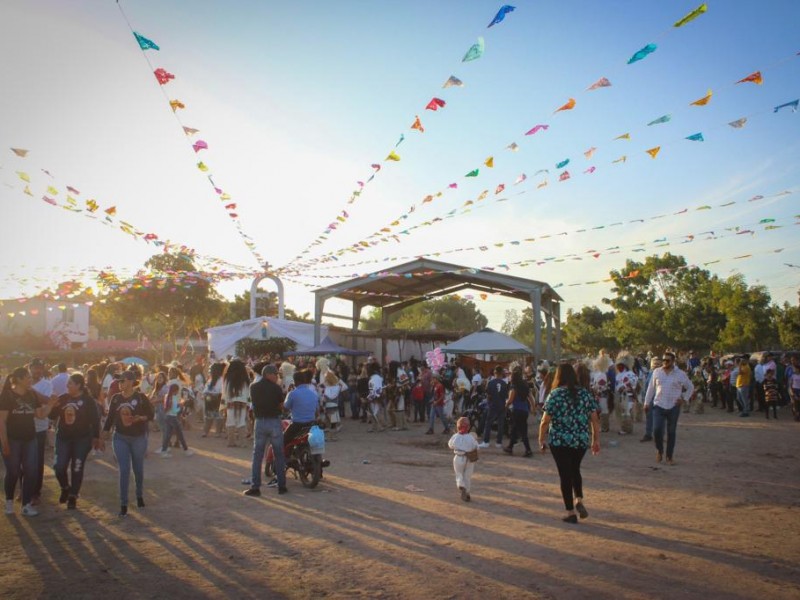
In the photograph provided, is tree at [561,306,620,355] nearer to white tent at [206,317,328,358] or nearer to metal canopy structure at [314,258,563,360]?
metal canopy structure at [314,258,563,360]

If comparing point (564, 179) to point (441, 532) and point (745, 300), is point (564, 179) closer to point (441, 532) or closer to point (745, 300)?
point (441, 532)

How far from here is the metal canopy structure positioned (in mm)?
20344

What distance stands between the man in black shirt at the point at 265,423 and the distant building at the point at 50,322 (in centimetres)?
4548

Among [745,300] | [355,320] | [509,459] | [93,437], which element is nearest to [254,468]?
[93,437]

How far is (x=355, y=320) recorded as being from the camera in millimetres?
26578

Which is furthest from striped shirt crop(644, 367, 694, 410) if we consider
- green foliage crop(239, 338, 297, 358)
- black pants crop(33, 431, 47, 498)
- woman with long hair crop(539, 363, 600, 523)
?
green foliage crop(239, 338, 297, 358)

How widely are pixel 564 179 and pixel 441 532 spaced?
7748 mm

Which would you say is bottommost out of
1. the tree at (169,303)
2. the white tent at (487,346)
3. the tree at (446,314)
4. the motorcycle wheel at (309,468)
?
the motorcycle wheel at (309,468)

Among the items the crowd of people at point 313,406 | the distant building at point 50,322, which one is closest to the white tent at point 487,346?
the crowd of people at point 313,406

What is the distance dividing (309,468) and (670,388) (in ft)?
19.7

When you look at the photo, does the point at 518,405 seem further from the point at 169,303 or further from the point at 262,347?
the point at 169,303

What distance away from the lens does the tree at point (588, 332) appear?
5394cm

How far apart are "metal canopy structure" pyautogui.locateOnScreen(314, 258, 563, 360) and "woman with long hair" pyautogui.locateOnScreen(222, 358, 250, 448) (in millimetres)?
8290

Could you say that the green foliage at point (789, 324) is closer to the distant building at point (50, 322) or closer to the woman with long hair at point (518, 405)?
the woman with long hair at point (518, 405)
